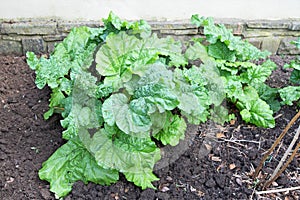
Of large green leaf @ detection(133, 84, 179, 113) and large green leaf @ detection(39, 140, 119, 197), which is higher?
large green leaf @ detection(133, 84, 179, 113)

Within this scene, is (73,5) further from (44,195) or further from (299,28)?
(299,28)

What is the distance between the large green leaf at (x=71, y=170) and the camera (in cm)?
201

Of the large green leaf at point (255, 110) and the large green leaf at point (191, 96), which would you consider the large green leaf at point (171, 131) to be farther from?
the large green leaf at point (255, 110)

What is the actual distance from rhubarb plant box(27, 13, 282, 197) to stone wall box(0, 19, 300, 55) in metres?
0.43

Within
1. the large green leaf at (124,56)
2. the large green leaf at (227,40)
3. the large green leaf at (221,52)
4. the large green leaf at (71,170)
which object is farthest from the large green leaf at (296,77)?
the large green leaf at (71,170)

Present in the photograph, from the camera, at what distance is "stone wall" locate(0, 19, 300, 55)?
279 centimetres

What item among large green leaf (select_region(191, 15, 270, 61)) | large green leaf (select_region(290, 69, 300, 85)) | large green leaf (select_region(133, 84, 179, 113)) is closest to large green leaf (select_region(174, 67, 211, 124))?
large green leaf (select_region(133, 84, 179, 113))

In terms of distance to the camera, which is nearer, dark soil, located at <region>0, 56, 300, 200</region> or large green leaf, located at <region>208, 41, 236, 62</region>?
dark soil, located at <region>0, 56, 300, 200</region>

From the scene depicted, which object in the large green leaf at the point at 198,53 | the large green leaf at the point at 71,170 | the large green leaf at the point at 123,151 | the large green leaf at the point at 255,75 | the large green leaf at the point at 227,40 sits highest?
the large green leaf at the point at 227,40

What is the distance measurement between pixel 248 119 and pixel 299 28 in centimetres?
106

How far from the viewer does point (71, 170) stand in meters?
2.05

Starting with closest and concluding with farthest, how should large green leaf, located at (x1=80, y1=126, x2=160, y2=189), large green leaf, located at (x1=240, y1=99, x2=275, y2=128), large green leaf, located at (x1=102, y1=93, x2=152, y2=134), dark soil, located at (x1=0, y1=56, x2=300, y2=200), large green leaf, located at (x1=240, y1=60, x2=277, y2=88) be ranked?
1. large green leaf, located at (x1=102, y1=93, x2=152, y2=134)
2. large green leaf, located at (x1=80, y1=126, x2=160, y2=189)
3. dark soil, located at (x1=0, y1=56, x2=300, y2=200)
4. large green leaf, located at (x1=240, y1=99, x2=275, y2=128)
5. large green leaf, located at (x1=240, y1=60, x2=277, y2=88)

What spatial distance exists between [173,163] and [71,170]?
53cm

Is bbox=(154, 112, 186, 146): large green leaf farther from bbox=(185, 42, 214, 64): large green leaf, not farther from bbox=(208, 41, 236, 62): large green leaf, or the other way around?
bbox=(208, 41, 236, 62): large green leaf
